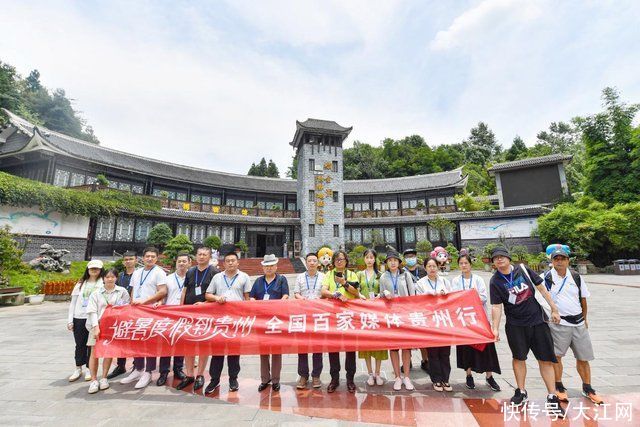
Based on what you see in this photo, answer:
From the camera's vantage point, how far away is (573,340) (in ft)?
10.9

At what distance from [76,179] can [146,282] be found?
21.5m

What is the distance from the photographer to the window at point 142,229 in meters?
21.0

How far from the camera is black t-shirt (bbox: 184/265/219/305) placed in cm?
409

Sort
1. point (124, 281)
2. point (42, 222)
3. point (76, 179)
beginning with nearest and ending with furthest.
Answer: point (124, 281) → point (42, 222) → point (76, 179)

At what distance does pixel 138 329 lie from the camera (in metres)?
3.92

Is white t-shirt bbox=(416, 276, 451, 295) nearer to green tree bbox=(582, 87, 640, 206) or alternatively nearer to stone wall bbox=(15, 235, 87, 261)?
stone wall bbox=(15, 235, 87, 261)

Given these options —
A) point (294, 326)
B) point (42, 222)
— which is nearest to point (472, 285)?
point (294, 326)

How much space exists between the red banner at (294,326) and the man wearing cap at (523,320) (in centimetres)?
33

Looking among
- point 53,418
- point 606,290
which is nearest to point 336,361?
point 53,418

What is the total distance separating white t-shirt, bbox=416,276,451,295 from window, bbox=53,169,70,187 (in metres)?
23.4

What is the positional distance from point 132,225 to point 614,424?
80.5 ft

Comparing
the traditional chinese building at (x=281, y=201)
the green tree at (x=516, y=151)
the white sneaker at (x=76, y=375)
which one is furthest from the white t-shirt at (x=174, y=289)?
the green tree at (x=516, y=151)

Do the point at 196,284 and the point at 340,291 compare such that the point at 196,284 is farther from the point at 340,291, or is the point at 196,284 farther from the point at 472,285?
the point at 472,285

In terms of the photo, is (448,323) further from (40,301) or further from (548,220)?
(548,220)
